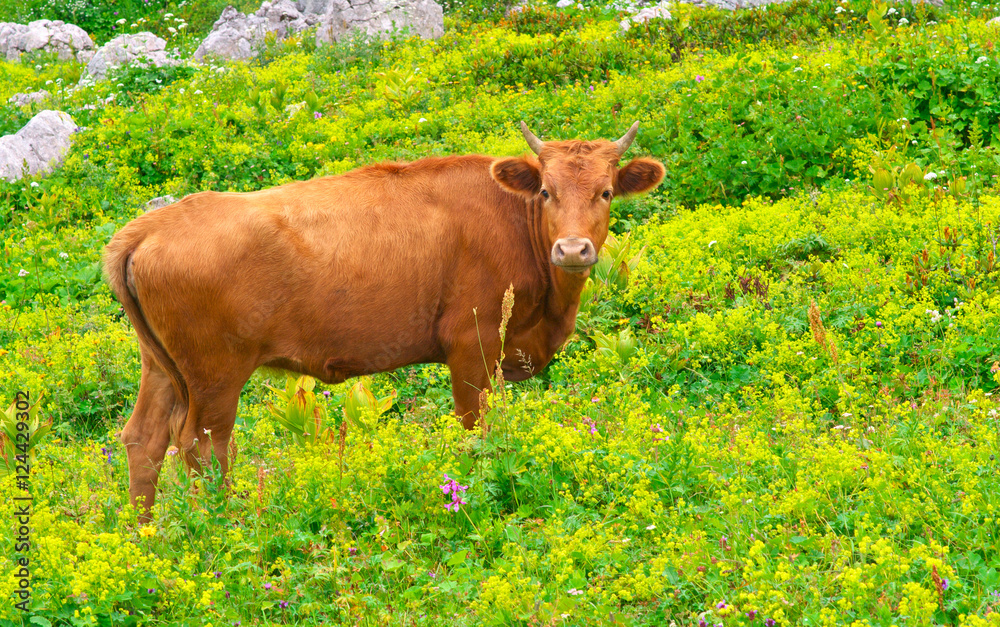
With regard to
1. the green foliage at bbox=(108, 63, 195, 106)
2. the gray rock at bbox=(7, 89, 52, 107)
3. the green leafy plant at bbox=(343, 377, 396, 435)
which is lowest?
the gray rock at bbox=(7, 89, 52, 107)

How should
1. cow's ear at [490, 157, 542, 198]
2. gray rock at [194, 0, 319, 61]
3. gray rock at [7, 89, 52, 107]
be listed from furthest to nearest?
gray rock at [194, 0, 319, 61] < gray rock at [7, 89, 52, 107] < cow's ear at [490, 157, 542, 198]

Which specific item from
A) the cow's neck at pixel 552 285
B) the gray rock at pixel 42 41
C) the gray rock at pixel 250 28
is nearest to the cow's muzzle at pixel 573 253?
the cow's neck at pixel 552 285

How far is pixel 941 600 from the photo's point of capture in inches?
142

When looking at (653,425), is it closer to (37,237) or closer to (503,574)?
(503,574)

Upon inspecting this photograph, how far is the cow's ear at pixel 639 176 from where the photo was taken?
22.3 ft

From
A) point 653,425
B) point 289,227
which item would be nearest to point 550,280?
point 653,425

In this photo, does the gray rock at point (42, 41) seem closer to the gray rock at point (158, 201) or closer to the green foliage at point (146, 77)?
the green foliage at point (146, 77)

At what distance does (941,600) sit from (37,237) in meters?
10.3

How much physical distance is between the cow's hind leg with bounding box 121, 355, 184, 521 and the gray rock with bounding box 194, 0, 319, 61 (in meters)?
14.7

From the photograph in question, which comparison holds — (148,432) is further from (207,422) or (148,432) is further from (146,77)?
(146,77)

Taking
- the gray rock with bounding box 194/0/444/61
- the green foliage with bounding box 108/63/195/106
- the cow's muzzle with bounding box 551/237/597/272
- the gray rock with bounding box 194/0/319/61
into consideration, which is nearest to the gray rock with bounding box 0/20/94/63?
the gray rock with bounding box 194/0/319/61

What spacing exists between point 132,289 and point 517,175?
2.75 meters

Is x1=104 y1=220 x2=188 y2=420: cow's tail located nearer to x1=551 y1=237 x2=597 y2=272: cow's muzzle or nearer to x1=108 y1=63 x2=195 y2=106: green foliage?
x1=551 y1=237 x2=597 y2=272: cow's muzzle

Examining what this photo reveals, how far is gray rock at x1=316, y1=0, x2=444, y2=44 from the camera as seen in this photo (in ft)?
63.2
